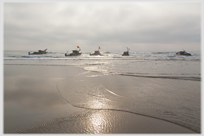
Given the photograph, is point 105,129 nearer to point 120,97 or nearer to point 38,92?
point 120,97

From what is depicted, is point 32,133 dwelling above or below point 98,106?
below

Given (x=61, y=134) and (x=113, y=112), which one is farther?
(x=113, y=112)

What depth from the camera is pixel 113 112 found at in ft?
12.8

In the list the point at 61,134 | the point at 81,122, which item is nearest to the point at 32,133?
the point at 61,134

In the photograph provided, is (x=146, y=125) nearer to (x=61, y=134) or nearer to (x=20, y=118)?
(x=61, y=134)

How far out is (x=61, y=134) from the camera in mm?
2988

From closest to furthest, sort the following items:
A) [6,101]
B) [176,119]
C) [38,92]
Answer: [176,119] < [6,101] < [38,92]

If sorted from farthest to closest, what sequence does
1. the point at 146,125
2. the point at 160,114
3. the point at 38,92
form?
the point at 38,92, the point at 160,114, the point at 146,125

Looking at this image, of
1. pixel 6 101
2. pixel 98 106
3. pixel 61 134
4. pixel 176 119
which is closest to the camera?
pixel 61 134

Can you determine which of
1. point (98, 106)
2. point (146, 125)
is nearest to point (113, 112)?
point (98, 106)

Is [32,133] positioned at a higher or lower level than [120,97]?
lower

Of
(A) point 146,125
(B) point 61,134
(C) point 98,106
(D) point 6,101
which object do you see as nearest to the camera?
(B) point 61,134

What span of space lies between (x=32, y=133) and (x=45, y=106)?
1.38 meters

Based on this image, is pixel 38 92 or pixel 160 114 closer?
pixel 160 114
